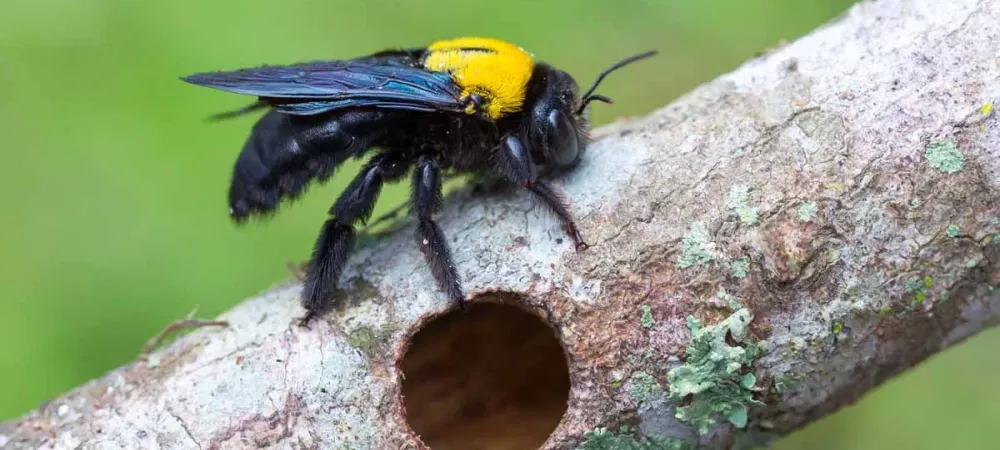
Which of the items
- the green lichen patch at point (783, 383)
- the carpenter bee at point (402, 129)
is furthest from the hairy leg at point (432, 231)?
the green lichen patch at point (783, 383)

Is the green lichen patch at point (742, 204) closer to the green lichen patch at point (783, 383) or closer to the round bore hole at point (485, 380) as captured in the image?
the green lichen patch at point (783, 383)

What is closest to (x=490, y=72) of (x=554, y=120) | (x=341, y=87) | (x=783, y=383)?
(x=554, y=120)

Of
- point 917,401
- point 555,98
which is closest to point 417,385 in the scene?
point 555,98

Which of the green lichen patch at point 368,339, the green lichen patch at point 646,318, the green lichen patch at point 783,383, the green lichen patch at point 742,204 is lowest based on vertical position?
the green lichen patch at point 783,383

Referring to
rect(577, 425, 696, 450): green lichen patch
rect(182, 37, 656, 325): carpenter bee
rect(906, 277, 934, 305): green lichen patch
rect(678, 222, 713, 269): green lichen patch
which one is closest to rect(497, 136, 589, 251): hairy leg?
rect(182, 37, 656, 325): carpenter bee

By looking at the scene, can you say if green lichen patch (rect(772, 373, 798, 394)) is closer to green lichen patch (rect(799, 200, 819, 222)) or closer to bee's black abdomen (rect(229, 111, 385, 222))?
green lichen patch (rect(799, 200, 819, 222))
